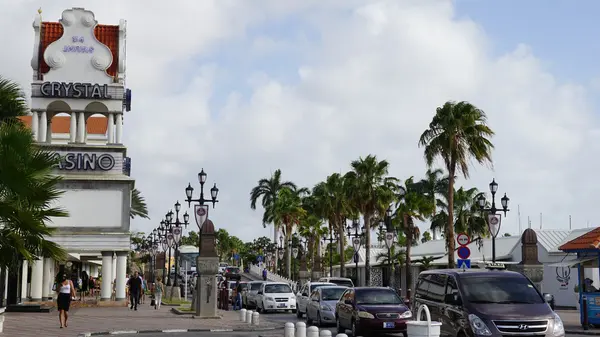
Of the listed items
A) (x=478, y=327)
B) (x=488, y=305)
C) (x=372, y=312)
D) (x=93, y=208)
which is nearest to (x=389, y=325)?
(x=372, y=312)

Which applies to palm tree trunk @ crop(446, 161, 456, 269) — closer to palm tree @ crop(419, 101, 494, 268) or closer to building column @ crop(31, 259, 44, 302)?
palm tree @ crop(419, 101, 494, 268)

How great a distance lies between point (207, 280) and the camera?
3100 centimetres

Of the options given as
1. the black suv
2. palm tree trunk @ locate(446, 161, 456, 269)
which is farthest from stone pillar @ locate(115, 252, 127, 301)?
the black suv

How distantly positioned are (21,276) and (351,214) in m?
38.2

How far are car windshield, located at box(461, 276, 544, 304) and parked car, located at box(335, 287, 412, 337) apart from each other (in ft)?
19.0

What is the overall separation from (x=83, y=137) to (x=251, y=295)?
521 inches

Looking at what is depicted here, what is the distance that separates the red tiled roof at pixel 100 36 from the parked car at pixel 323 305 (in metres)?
22.0

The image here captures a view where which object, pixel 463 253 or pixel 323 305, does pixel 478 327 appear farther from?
pixel 463 253

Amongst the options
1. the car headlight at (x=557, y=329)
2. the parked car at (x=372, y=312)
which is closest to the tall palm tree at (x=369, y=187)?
the parked car at (x=372, y=312)

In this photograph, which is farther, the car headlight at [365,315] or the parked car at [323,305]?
the parked car at [323,305]

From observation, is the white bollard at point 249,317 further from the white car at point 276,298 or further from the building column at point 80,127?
the building column at point 80,127

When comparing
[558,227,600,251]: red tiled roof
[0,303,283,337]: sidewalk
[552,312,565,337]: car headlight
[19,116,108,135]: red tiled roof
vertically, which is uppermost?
[19,116,108,135]: red tiled roof

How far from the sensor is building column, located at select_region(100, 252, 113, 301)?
42812 mm

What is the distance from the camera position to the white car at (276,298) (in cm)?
3906
